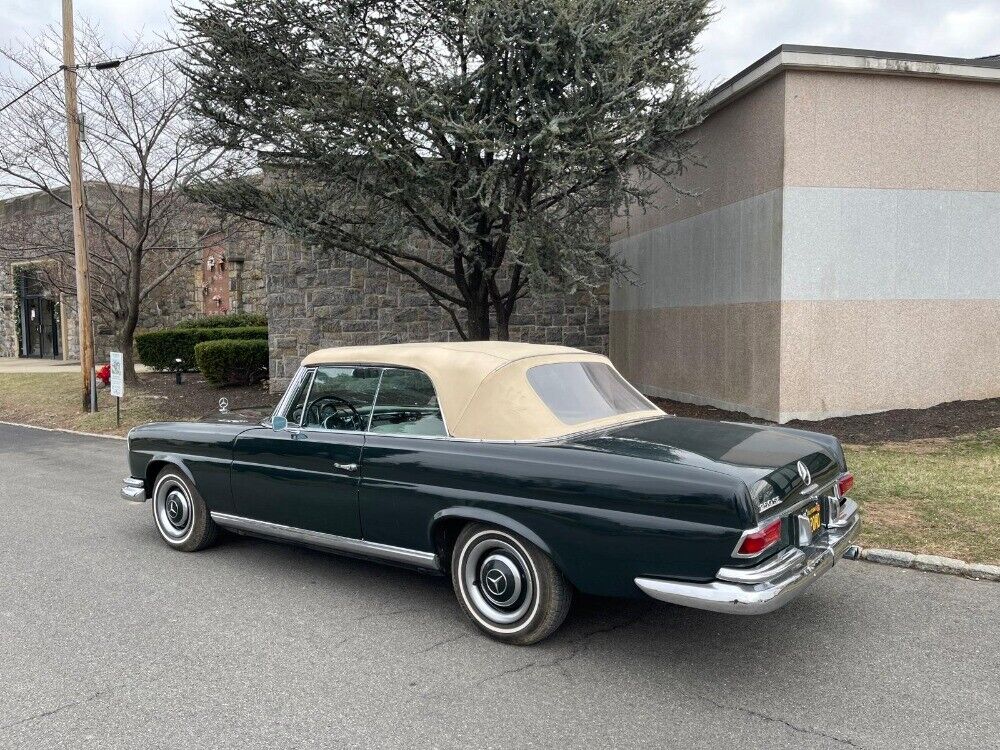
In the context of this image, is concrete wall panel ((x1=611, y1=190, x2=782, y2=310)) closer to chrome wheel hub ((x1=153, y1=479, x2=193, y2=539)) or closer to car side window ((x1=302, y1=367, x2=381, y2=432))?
car side window ((x1=302, y1=367, x2=381, y2=432))

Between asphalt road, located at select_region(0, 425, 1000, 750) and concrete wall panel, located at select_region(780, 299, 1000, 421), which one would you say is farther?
concrete wall panel, located at select_region(780, 299, 1000, 421)

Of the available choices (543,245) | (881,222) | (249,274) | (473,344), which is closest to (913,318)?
(881,222)

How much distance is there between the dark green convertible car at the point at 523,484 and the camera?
337 cm

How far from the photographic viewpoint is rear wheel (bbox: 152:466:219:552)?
5.45 m

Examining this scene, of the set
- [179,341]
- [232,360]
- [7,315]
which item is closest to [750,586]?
[232,360]

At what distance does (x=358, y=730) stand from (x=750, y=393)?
29.9 feet

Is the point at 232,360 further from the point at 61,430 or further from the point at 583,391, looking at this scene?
the point at 583,391

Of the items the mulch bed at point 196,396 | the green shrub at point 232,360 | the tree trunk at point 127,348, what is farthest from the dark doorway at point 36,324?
the green shrub at point 232,360

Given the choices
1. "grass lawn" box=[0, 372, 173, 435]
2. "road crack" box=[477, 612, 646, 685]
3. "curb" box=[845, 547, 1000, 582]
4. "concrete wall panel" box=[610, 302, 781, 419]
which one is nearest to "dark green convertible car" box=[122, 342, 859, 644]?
"road crack" box=[477, 612, 646, 685]

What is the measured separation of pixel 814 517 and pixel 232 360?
533 inches

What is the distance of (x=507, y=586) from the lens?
3906 millimetres

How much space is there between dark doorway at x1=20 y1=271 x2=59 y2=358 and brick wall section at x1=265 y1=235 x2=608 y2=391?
58.2 feet

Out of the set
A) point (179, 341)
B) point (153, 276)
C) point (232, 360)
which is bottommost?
→ point (232, 360)

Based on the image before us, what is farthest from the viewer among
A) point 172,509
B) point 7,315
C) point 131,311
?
point 7,315
